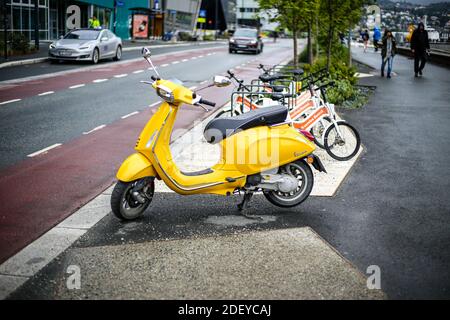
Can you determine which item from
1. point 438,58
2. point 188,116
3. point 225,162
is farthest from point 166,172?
point 438,58

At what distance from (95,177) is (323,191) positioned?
2918 millimetres

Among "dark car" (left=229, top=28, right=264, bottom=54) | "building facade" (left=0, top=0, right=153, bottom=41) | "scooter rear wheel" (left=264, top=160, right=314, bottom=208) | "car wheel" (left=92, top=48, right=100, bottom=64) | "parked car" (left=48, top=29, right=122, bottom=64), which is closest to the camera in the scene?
"scooter rear wheel" (left=264, top=160, right=314, bottom=208)

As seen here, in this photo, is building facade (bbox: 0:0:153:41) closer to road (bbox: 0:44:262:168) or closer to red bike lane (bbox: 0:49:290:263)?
road (bbox: 0:44:262:168)

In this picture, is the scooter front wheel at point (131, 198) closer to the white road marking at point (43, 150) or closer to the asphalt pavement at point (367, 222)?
the asphalt pavement at point (367, 222)

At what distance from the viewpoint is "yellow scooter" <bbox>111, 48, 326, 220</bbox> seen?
5938mm

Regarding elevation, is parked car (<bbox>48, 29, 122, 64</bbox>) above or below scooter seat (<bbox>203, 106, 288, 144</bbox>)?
above

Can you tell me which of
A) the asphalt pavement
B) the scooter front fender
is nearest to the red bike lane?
the asphalt pavement

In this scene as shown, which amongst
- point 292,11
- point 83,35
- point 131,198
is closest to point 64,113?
point 131,198

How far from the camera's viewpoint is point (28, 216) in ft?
20.4

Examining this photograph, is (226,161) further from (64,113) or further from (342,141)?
(64,113)

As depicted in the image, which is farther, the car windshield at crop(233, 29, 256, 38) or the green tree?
the car windshield at crop(233, 29, 256, 38)

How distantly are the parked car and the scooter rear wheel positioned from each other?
2046cm

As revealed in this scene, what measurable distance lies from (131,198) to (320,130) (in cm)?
448
